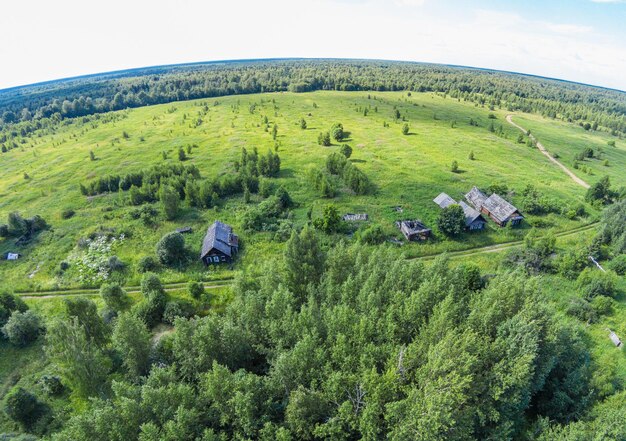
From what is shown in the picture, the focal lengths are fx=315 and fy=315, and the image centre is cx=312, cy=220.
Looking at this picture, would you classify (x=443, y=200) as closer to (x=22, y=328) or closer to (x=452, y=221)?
(x=452, y=221)

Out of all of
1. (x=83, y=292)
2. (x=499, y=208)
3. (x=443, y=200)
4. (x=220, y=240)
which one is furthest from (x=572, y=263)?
(x=83, y=292)

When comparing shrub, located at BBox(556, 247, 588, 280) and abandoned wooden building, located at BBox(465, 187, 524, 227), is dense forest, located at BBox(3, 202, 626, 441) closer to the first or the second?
shrub, located at BBox(556, 247, 588, 280)

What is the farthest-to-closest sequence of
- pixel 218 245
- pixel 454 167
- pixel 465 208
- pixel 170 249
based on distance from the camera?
1. pixel 454 167
2. pixel 465 208
3. pixel 218 245
4. pixel 170 249

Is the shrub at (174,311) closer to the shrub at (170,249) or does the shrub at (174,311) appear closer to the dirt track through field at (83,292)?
the dirt track through field at (83,292)

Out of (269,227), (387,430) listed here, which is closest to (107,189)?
(269,227)

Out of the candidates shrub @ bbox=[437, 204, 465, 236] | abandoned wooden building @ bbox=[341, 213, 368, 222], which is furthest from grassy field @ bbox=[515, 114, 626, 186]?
abandoned wooden building @ bbox=[341, 213, 368, 222]

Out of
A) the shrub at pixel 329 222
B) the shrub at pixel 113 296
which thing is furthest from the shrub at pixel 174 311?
the shrub at pixel 329 222
